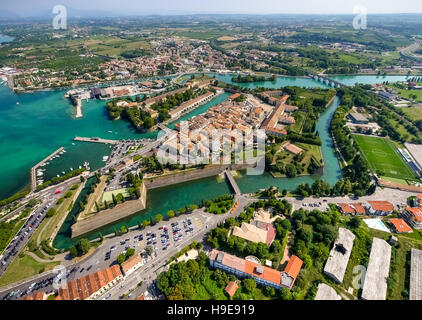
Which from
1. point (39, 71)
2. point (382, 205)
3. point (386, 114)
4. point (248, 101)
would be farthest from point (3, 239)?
point (39, 71)

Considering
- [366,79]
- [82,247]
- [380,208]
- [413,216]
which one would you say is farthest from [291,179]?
[366,79]

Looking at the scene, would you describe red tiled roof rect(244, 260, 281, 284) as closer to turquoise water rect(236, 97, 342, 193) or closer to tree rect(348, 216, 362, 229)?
tree rect(348, 216, 362, 229)

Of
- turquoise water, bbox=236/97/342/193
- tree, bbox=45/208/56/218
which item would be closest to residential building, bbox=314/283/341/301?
turquoise water, bbox=236/97/342/193

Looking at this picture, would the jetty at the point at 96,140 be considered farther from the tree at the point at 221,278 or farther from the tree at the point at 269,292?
the tree at the point at 269,292

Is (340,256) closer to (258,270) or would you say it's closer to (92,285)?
(258,270)

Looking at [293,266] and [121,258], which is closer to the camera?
[293,266]

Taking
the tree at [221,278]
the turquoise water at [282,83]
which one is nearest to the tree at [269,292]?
the tree at [221,278]

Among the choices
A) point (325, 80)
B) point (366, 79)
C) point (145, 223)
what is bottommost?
point (145, 223)
